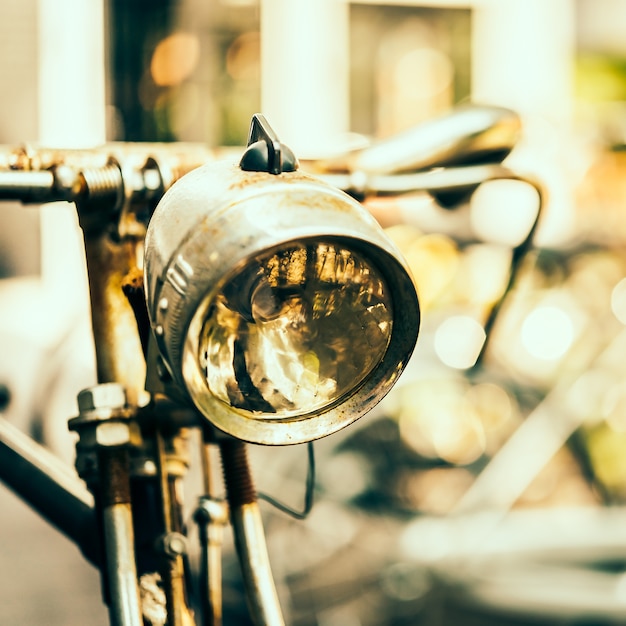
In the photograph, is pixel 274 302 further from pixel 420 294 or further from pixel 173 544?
pixel 420 294

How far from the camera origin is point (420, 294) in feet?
6.08

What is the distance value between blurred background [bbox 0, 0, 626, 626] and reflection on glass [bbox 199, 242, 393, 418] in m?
0.35

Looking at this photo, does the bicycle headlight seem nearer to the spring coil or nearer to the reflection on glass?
the reflection on glass

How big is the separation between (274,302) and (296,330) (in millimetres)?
37

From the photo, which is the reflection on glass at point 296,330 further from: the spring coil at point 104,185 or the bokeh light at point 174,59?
the bokeh light at point 174,59

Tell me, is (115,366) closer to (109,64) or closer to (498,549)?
(498,549)

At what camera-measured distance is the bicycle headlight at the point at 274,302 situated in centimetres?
62

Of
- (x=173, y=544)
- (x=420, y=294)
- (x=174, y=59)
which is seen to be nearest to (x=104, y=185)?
(x=173, y=544)

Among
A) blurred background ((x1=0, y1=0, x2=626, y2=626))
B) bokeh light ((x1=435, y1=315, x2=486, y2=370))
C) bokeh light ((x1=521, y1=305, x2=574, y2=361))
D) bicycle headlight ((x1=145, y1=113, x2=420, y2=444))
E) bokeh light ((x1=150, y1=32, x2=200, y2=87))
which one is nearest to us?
bicycle headlight ((x1=145, y1=113, x2=420, y2=444))

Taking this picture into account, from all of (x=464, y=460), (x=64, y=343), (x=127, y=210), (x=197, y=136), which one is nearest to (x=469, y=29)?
(x=197, y=136)

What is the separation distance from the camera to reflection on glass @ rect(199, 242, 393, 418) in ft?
2.21

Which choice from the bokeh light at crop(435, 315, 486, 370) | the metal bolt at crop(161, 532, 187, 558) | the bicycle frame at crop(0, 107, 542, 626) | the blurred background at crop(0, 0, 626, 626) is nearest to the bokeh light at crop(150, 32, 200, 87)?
the blurred background at crop(0, 0, 626, 626)

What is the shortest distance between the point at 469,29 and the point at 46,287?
9.81 ft

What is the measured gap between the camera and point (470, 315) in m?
3.49
